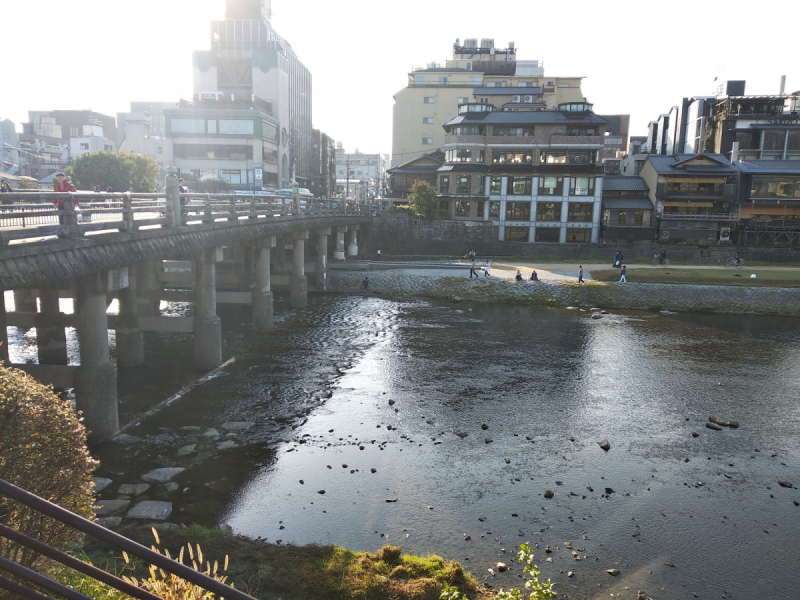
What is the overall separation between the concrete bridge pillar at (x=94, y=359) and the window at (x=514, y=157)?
52.7 metres

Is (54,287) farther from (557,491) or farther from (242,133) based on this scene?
(242,133)

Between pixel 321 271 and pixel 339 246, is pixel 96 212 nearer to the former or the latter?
pixel 321 271

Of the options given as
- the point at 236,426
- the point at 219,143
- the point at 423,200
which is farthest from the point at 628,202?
the point at 236,426

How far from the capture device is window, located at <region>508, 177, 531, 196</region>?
205ft

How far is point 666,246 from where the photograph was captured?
183 feet

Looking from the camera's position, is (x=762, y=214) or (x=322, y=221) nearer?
(x=322, y=221)

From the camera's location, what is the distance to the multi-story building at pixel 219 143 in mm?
74562

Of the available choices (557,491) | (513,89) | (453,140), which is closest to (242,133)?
(453,140)

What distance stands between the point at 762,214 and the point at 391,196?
41.1m

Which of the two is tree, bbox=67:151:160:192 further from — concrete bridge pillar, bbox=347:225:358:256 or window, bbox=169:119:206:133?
concrete bridge pillar, bbox=347:225:358:256

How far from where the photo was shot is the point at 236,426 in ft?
61.2

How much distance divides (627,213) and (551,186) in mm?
8376

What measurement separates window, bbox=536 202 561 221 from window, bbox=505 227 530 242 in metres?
1.85

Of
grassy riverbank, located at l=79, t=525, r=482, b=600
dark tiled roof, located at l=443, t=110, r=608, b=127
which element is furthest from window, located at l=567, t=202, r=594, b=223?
grassy riverbank, located at l=79, t=525, r=482, b=600
